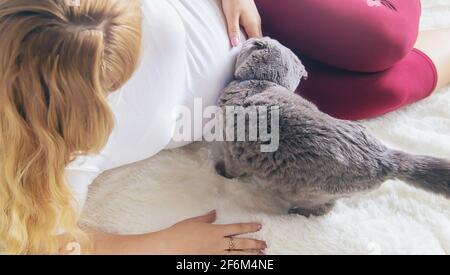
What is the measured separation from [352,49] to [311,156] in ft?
0.90

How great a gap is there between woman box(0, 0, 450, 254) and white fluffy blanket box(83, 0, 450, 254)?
0.12ft

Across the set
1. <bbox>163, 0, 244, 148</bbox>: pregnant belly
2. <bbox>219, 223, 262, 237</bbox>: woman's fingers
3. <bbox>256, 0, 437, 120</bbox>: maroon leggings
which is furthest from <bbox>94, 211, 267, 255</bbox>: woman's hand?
<bbox>256, 0, 437, 120</bbox>: maroon leggings

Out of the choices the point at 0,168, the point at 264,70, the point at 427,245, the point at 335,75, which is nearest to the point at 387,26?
the point at 335,75

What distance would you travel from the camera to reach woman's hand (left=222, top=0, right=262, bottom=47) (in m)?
0.76

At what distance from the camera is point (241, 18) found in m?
0.80

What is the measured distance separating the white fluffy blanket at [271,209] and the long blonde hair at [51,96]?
12 cm

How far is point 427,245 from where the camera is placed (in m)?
0.71

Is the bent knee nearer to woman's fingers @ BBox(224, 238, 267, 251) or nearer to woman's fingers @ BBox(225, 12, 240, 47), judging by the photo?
woman's fingers @ BBox(225, 12, 240, 47)

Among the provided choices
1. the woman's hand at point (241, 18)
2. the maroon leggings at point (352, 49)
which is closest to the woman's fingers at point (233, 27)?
the woman's hand at point (241, 18)

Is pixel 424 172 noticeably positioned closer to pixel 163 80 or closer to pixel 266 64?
pixel 266 64

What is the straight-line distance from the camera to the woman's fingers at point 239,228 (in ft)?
2.36
